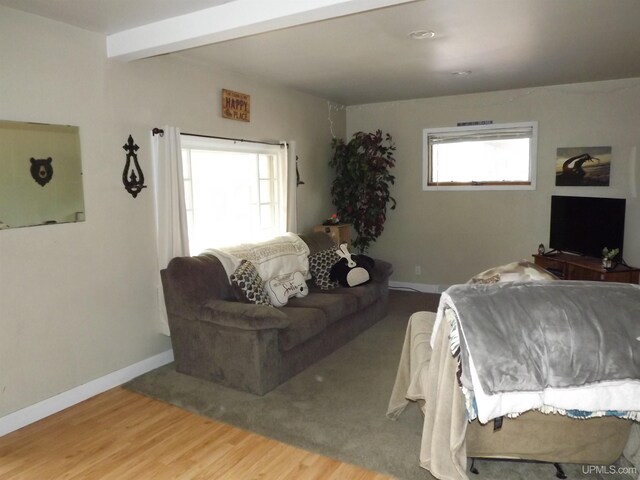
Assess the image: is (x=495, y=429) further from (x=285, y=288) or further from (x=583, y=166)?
(x=583, y=166)

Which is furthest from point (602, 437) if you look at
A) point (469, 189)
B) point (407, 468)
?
point (469, 189)

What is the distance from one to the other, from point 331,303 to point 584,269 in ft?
7.88

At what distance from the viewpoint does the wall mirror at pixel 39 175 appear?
8.87 feet

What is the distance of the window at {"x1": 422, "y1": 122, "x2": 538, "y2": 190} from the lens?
5.34 m

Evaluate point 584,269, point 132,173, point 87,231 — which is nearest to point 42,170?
point 87,231

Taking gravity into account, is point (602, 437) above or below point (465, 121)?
below

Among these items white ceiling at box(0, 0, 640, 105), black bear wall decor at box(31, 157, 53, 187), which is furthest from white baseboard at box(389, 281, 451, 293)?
black bear wall decor at box(31, 157, 53, 187)

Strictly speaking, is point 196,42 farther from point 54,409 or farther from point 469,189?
point 469,189

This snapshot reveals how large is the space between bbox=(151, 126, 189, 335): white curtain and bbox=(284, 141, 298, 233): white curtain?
1.43 meters

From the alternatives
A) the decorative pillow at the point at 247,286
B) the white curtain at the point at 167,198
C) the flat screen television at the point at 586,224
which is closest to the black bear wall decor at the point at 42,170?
the white curtain at the point at 167,198

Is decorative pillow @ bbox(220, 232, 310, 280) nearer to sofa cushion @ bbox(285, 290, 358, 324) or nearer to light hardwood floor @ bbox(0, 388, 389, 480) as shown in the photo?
sofa cushion @ bbox(285, 290, 358, 324)

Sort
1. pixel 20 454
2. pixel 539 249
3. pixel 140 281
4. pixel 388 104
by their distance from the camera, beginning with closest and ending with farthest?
pixel 20 454
pixel 140 281
pixel 539 249
pixel 388 104

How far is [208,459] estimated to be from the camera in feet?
8.25

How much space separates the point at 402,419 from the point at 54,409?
2166 mm
